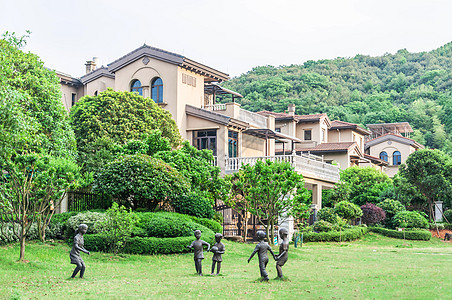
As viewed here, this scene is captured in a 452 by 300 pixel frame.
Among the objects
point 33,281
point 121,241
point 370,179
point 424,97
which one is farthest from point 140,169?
point 424,97

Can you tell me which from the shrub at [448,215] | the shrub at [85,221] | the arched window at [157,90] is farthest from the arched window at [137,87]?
the shrub at [448,215]

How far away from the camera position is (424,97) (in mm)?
99688

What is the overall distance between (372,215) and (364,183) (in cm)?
819

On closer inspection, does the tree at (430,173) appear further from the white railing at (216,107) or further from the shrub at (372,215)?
the white railing at (216,107)

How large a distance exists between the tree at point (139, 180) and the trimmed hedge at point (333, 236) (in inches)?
376

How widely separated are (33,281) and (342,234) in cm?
2150

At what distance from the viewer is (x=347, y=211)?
36812mm

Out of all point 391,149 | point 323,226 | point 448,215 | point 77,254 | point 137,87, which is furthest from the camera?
point 391,149

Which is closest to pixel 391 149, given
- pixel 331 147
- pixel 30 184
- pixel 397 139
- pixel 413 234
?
pixel 397 139

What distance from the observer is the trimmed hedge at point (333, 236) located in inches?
1275

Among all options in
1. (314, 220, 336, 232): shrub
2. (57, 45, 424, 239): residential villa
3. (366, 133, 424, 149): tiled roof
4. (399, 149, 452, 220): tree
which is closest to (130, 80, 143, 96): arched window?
(57, 45, 424, 239): residential villa

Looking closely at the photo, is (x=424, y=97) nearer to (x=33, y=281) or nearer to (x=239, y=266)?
(x=239, y=266)

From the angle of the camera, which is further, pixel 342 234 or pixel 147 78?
pixel 147 78

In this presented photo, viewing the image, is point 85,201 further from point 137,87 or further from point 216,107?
point 216,107
